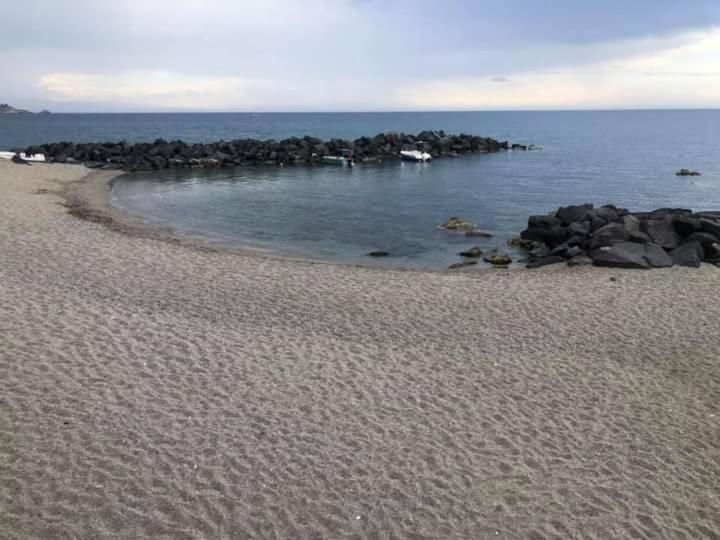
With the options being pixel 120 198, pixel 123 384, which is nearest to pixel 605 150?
pixel 120 198

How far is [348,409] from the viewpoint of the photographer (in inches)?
341

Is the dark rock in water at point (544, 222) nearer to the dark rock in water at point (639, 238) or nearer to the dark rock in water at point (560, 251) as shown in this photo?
the dark rock in water at point (560, 251)

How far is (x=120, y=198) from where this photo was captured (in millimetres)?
32094

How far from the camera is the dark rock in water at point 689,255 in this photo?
1819 cm

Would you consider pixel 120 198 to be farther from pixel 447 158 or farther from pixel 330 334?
pixel 447 158

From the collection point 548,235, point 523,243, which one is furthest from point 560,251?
point 523,243

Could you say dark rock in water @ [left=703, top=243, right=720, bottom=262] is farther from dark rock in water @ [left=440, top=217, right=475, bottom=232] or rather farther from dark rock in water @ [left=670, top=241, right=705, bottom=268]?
dark rock in water @ [left=440, top=217, right=475, bottom=232]

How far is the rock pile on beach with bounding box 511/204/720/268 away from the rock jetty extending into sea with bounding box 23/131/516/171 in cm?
3359

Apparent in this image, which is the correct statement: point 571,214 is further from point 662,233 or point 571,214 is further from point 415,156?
point 415,156

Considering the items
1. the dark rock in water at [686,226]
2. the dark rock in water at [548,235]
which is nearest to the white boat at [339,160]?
the dark rock in water at [548,235]

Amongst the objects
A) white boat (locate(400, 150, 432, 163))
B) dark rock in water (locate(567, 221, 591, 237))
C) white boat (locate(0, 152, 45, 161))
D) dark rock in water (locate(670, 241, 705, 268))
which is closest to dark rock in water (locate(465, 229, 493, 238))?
dark rock in water (locate(567, 221, 591, 237))

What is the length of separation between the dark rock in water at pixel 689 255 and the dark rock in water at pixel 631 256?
301 millimetres

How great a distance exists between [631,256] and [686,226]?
402 centimetres

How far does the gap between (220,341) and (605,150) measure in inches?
2950
